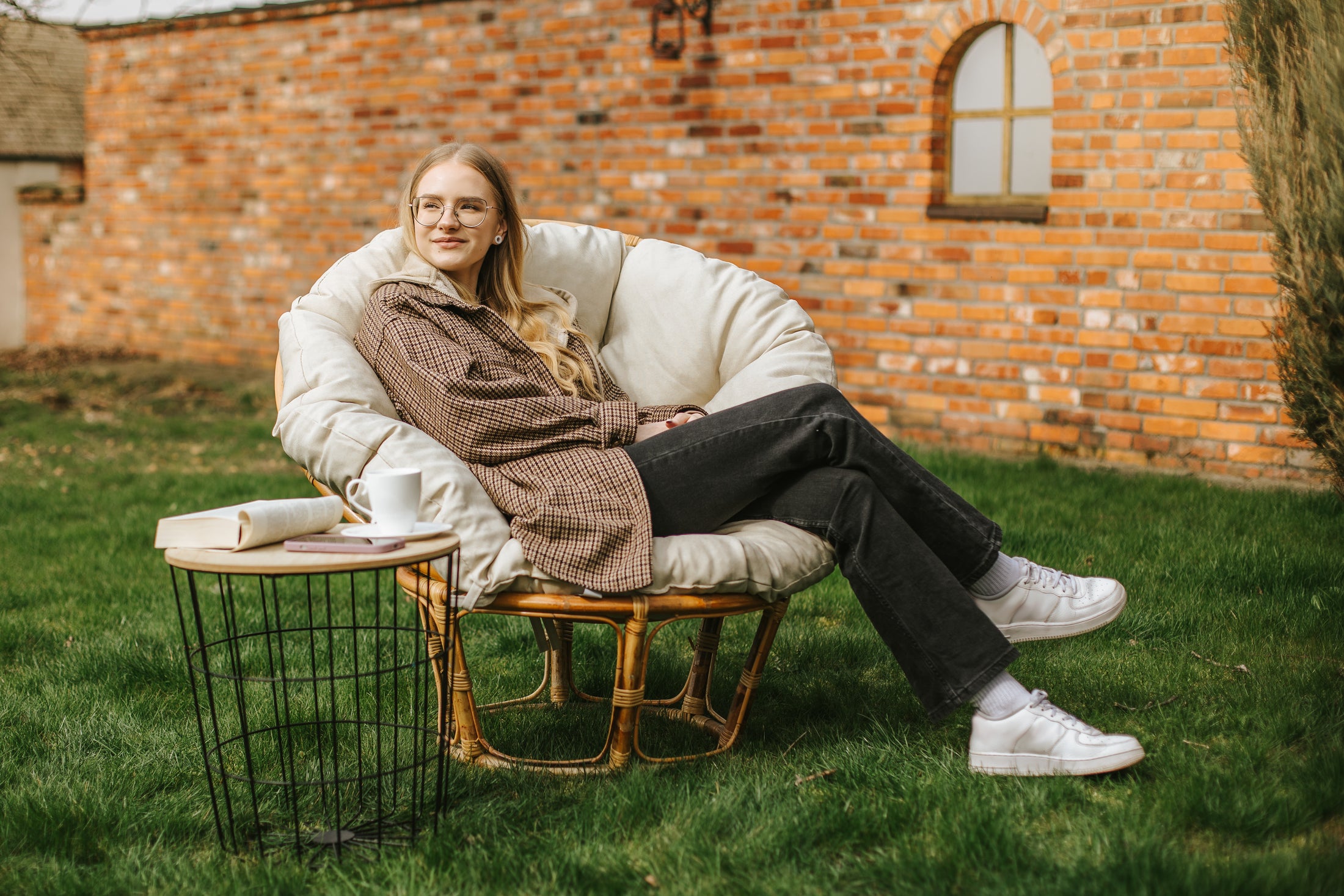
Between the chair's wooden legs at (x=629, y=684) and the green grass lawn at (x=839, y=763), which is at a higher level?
the chair's wooden legs at (x=629, y=684)

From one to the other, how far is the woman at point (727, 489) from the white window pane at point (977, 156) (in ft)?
10.9

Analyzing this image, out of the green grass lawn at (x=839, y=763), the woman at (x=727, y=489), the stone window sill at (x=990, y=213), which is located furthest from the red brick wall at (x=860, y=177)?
the woman at (x=727, y=489)

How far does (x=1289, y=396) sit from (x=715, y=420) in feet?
4.53

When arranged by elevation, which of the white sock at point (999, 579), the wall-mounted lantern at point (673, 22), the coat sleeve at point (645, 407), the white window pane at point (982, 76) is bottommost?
the white sock at point (999, 579)

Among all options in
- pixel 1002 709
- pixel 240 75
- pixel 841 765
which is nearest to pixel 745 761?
pixel 841 765

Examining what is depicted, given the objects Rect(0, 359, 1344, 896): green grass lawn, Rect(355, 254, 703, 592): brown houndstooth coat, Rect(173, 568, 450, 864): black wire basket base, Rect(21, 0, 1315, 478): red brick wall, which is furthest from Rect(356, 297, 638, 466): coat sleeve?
Rect(21, 0, 1315, 478): red brick wall

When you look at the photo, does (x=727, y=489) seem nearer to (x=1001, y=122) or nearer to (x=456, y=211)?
(x=456, y=211)

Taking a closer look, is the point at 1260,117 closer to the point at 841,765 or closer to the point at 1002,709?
the point at 1002,709

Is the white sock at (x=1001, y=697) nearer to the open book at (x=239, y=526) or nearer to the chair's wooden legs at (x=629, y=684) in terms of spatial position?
the chair's wooden legs at (x=629, y=684)

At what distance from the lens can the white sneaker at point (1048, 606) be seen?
257 centimetres

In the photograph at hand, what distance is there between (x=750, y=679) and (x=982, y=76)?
12.8ft

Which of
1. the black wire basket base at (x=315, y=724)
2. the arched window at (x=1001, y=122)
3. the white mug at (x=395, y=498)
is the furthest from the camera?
the arched window at (x=1001, y=122)

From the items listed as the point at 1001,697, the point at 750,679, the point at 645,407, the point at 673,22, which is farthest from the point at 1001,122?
the point at 1001,697

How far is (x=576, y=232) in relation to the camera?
3.32m
